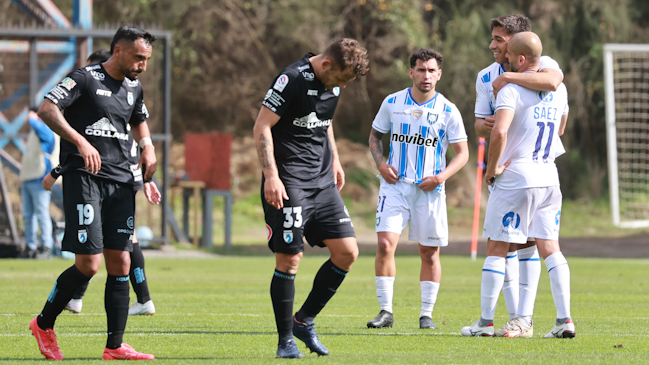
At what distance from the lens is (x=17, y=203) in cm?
1812

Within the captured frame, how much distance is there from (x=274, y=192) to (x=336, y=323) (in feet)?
8.08

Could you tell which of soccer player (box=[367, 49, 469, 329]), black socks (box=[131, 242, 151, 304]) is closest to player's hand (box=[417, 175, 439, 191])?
soccer player (box=[367, 49, 469, 329])

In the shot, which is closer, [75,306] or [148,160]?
[148,160]

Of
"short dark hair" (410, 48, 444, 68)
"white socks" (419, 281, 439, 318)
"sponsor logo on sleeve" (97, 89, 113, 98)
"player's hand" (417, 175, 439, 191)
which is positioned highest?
"short dark hair" (410, 48, 444, 68)

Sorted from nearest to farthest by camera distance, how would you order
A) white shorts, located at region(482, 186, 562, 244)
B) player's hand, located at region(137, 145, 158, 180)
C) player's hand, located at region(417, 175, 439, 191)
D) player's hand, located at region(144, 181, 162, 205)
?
1. player's hand, located at region(137, 145, 158, 180)
2. player's hand, located at region(144, 181, 162, 205)
3. white shorts, located at region(482, 186, 562, 244)
4. player's hand, located at region(417, 175, 439, 191)

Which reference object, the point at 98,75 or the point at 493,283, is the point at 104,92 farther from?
the point at 493,283

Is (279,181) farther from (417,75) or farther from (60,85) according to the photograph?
(417,75)

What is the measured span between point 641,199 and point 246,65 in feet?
43.9

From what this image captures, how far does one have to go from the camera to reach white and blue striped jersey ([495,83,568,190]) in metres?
6.30

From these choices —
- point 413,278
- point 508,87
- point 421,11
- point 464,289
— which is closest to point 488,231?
point 508,87

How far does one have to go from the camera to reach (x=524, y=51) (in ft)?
20.8

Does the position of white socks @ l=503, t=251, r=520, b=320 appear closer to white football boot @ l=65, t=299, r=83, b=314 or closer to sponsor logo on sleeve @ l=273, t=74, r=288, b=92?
sponsor logo on sleeve @ l=273, t=74, r=288, b=92

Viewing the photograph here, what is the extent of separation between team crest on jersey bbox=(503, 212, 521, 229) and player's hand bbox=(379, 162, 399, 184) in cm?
151

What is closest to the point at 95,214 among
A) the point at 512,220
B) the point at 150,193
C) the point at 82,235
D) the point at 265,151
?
the point at 82,235
